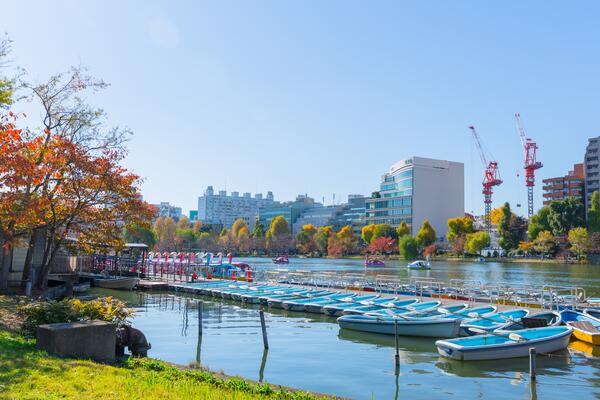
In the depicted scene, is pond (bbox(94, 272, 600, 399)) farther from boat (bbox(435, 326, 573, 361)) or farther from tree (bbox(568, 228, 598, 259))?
tree (bbox(568, 228, 598, 259))

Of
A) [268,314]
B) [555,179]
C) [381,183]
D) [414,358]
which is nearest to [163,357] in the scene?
[414,358]

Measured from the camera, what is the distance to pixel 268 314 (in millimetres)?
30953

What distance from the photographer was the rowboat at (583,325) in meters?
20.8

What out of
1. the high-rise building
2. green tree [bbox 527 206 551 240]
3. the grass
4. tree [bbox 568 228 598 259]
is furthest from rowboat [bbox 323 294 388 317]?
the high-rise building

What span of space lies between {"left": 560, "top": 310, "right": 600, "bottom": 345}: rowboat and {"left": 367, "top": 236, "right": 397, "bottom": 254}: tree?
11792 cm

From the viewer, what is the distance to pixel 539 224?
4466 inches

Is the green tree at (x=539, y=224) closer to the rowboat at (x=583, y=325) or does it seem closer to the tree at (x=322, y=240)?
the tree at (x=322, y=240)

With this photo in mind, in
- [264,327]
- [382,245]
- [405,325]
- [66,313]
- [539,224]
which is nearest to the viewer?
[66,313]

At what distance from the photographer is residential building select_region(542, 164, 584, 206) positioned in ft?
468

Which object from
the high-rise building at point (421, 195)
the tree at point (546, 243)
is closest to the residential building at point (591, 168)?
the tree at point (546, 243)

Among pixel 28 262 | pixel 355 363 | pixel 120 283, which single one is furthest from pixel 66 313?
pixel 120 283

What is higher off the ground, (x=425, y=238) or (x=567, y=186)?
(x=567, y=186)

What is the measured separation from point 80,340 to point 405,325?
14492 mm

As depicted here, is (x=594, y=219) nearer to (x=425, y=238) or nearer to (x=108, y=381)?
(x=425, y=238)
